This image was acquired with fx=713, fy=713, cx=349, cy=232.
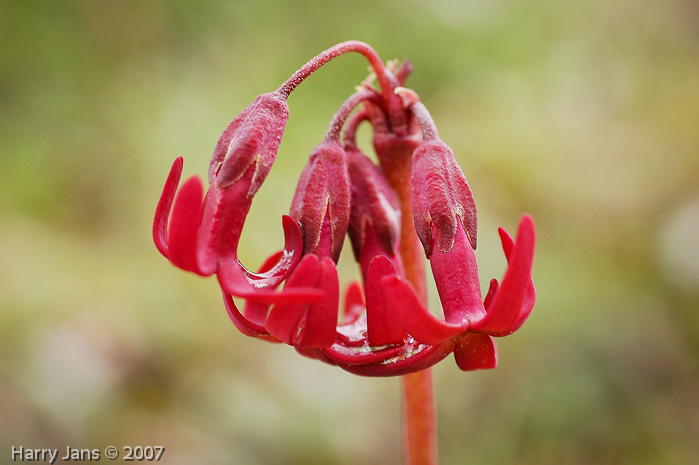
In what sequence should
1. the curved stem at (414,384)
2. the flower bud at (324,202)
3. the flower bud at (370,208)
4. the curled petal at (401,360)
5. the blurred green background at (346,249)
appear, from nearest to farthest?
the curled petal at (401,360) → the flower bud at (324,202) → the flower bud at (370,208) → the curved stem at (414,384) → the blurred green background at (346,249)

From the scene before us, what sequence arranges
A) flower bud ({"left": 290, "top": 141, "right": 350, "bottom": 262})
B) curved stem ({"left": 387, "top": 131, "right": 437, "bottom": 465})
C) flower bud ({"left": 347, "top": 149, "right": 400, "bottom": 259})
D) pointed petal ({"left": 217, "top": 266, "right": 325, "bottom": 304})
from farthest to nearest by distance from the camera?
1. curved stem ({"left": 387, "top": 131, "right": 437, "bottom": 465})
2. flower bud ({"left": 347, "top": 149, "right": 400, "bottom": 259})
3. flower bud ({"left": 290, "top": 141, "right": 350, "bottom": 262})
4. pointed petal ({"left": 217, "top": 266, "right": 325, "bottom": 304})

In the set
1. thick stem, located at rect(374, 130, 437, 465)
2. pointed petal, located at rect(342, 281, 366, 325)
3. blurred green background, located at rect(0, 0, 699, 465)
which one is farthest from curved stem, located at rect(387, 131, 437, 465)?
blurred green background, located at rect(0, 0, 699, 465)

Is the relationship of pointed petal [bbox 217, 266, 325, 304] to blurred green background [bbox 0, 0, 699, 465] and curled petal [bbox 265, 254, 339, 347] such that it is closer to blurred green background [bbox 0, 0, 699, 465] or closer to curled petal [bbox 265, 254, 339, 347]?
curled petal [bbox 265, 254, 339, 347]

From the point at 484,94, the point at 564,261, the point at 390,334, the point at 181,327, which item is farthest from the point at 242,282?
the point at 484,94

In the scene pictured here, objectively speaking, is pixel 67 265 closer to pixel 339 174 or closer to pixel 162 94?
pixel 162 94

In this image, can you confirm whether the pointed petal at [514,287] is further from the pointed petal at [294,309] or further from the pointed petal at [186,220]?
the pointed petal at [186,220]

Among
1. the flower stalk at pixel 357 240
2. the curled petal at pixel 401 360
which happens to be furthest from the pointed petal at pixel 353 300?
the curled petal at pixel 401 360
